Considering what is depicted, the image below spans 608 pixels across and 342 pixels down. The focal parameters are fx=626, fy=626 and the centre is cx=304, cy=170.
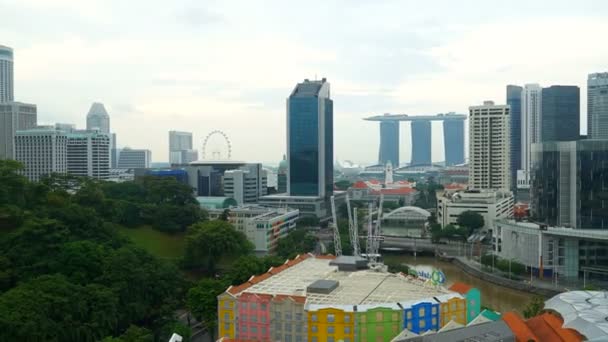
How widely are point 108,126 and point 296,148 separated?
50349 mm

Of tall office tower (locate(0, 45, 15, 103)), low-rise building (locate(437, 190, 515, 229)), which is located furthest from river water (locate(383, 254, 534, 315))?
tall office tower (locate(0, 45, 15, 103))

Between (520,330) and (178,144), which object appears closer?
(520,330)

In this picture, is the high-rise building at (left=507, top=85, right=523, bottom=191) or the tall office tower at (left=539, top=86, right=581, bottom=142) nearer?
the tall office tower at (left=539, top=86, right=581, bottom=142)

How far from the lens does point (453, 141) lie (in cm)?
10512

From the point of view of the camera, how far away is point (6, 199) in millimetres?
16141

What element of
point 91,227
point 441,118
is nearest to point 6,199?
point 91,227

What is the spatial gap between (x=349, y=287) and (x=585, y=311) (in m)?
4.07

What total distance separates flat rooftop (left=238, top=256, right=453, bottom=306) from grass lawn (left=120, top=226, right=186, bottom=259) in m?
7.16

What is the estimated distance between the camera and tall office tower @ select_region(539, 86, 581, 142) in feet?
158

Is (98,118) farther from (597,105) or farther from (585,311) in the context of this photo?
(585,311)

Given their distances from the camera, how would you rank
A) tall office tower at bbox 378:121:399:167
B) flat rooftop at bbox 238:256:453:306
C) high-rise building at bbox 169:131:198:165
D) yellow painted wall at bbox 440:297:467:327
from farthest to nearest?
tall office tower at bbox 378:121:399:167 → high-rise building at bbox 169:131:198:165 → flat rooftop at bbox 238:256:453:306 → yellow painted wall at bbox 440:297:467:327

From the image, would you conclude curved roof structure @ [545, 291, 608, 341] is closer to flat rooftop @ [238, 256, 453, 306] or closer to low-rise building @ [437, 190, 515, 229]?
flat rooftop @ [238, 256, 453, 306]

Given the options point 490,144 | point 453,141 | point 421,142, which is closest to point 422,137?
point 421,142

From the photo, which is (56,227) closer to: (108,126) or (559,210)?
(559,210)
